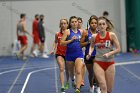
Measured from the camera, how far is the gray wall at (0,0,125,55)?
26.4m

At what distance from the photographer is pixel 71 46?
1127cm

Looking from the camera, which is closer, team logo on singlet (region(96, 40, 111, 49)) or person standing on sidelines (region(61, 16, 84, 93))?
team logo on singlet (region(96, 40, 111, 49))

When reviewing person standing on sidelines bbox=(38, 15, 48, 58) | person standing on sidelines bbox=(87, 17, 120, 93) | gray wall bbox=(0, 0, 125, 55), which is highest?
gray wall bbox=(0, 0, 125, 55)

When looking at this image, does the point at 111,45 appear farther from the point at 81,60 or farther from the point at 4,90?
the point at 4,90

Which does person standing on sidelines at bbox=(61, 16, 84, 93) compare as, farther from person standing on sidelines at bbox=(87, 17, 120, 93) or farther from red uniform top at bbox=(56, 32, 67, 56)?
person standing on sidelines at bbox=(87, 17, 120, 93)

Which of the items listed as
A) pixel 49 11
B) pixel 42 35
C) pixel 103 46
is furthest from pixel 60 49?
pixel 49 11

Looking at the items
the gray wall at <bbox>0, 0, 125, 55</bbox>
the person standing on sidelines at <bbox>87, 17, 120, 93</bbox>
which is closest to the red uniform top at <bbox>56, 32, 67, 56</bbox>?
the person standing on sidelines at <bbox>87, 17, 120, 93</bbox>

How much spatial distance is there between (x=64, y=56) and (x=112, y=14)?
15.1 meters

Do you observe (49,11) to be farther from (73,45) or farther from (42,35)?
(73,45)

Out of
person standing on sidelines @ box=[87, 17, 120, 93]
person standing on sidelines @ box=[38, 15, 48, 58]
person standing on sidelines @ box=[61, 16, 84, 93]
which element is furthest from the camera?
person standing on sidelines @ box=[38, 15, 48, 58]

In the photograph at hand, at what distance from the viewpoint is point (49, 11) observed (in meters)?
26.5

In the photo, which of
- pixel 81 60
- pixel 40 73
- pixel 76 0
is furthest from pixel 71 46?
pixel 76 0

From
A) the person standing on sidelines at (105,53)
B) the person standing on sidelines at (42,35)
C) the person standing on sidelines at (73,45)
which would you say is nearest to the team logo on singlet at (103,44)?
the person standing on sidelines at (105,53)

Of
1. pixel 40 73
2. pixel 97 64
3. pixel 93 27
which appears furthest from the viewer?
pixel 40 73
